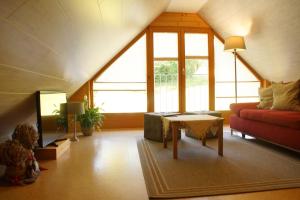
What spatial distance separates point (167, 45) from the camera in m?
5.23

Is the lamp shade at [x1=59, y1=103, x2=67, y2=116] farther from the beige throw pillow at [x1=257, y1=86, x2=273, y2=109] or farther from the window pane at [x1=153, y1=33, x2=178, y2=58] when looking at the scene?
the beige throw pillow at [x1=257, y1=86, x2=273, y2=109]

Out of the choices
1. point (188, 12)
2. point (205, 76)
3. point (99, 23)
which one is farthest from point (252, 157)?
point (188, 12)

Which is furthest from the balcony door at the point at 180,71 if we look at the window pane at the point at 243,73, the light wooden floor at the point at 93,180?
the light wooden floor at the point at 93,180

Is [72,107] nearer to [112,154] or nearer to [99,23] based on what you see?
[112,154]

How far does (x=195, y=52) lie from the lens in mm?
5309

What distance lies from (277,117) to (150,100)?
2.82 metres

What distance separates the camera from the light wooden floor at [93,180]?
1761 millimetres

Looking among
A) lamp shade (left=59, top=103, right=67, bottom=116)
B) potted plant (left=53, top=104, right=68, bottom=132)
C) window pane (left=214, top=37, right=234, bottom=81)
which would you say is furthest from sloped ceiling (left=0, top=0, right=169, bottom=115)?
window pane (left=214, top=37, right=234, bottom=81)

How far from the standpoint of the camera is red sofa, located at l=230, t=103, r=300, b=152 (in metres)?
2.60

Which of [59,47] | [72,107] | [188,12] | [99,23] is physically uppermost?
[188,12]

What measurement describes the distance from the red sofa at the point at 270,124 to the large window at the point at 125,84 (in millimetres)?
2104

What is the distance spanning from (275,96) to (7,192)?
3.63 m

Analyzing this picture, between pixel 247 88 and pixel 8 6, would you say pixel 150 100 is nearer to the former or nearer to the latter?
pixel 247 88

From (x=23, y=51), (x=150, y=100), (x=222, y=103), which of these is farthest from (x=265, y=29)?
(x=23, y=51)
